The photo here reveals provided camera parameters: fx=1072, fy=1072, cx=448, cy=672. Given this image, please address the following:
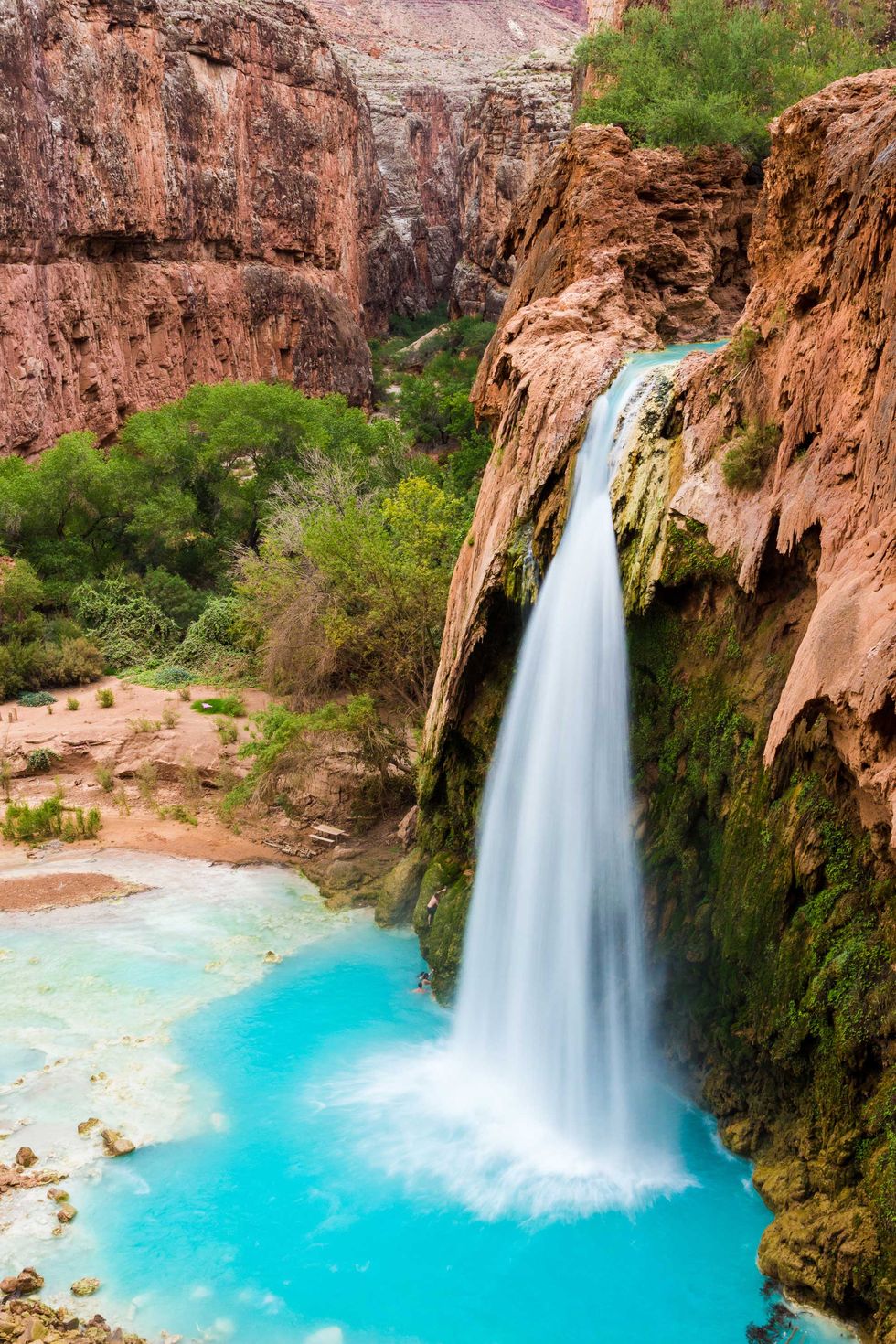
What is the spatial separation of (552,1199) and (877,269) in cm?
934

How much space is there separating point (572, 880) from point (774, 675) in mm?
3524

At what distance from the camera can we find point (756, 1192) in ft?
34.7

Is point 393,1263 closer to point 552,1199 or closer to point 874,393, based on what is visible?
point 552,1199

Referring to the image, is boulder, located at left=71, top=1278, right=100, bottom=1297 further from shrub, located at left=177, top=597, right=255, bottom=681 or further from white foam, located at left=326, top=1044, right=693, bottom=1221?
shrub, located at left=177, top=597, right=255, bottom=681

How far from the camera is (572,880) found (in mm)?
12695

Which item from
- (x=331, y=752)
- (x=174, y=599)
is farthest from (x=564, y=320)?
(x=174, y=599)

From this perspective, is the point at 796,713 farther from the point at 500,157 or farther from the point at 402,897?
the point at 500,157

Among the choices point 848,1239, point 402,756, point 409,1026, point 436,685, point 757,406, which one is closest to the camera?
point 848,1239

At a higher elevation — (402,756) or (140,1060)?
(402,756)

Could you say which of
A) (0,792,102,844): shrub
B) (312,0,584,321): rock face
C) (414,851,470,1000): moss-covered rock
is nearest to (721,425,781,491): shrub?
(414,851,470,1000): moss-covered rock

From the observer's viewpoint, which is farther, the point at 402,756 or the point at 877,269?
the point at 402,756

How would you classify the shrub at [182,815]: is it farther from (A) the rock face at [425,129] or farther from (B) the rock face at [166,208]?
(A) the rock face at [425,129]

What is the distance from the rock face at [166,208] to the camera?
37938 mm

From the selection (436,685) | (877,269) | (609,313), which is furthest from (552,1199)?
(609,313)
